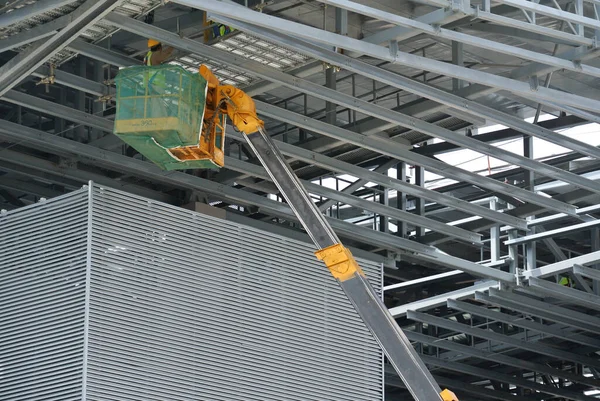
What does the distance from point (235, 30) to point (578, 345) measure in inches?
918

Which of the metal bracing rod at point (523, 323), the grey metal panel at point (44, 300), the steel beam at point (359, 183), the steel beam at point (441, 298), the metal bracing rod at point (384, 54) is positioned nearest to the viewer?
the metal bracing rod at point (384, 54)

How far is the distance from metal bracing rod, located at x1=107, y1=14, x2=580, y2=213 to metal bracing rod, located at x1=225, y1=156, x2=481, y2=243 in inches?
75.3

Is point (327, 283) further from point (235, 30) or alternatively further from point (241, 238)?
point (235, 30)

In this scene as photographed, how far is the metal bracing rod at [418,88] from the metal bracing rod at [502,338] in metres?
9.80

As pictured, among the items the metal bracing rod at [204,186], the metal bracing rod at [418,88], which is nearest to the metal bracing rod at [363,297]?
the metal bracing rod at [418,88]

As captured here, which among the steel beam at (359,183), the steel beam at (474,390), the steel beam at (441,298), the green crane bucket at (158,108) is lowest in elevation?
the green crane bucket at (158,108)

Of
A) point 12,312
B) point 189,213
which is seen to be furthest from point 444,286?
point 12,312

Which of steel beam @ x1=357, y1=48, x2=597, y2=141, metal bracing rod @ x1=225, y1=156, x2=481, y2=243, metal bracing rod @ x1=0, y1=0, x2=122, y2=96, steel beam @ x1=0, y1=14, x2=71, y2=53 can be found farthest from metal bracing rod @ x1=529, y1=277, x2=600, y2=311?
steel beam @ x1=0, y1=14, x2=71, y2=53

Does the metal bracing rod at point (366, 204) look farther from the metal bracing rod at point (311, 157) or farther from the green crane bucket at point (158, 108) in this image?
the green crane bucket at point (158, 108)

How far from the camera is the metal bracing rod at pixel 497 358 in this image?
38281 mm

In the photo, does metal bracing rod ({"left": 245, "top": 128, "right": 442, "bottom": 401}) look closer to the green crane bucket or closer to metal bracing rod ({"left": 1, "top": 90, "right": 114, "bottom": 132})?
the green crane bucket

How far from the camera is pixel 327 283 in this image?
27078 millimetres

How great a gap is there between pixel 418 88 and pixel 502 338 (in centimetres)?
1623

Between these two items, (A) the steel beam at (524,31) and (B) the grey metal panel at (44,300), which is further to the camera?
(B) the grey metal panel at (44,300)
